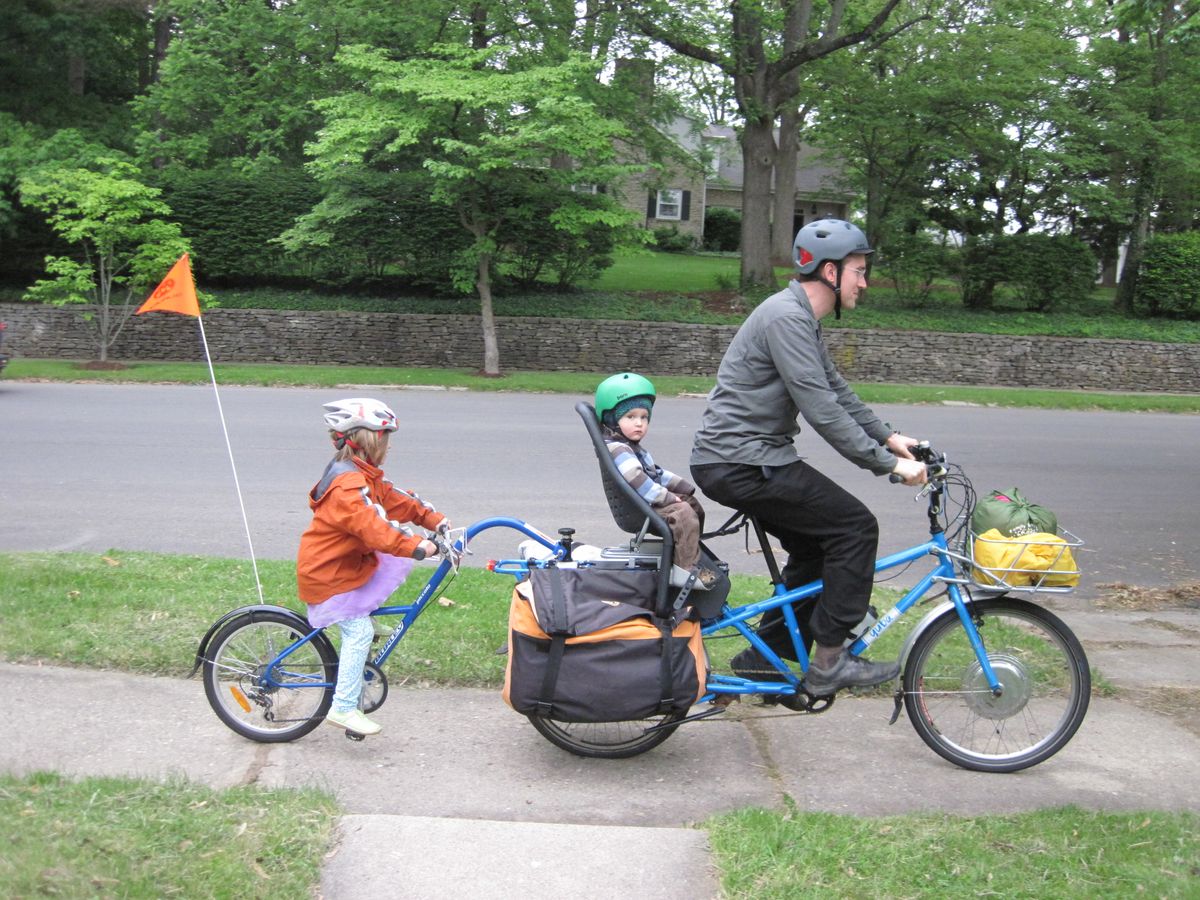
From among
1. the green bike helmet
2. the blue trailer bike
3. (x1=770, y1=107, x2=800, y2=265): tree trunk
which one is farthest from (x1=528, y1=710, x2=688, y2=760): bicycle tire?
(x1=770, y1=107, x2=800, y2=265): tree trunk

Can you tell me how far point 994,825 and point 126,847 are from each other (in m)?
2.79

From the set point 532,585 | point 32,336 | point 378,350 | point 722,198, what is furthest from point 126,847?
point 722,198

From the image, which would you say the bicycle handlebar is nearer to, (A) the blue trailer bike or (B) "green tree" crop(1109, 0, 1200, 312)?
(A) the blue trailer bike

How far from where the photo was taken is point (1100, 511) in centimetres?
1027

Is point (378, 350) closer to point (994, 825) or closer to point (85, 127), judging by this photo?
point (85, 127)

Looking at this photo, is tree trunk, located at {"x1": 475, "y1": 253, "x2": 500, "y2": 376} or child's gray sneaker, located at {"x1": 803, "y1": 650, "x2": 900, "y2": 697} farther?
tree trunk, located at {"x1": 475, "y1": 253, "x2": 500, "y2": 376}

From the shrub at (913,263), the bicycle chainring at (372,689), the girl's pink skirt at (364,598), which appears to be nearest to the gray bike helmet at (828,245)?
the girl's pink skirt at (364,598)

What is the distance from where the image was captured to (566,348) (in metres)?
21.9

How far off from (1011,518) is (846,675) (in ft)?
2.91

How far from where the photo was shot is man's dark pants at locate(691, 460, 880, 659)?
4.47 m

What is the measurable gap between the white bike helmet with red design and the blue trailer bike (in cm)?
54

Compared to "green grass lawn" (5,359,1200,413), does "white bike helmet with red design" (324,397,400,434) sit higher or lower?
higher

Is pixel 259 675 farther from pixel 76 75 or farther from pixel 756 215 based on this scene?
pixel 76 75

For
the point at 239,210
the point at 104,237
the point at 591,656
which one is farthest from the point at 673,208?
the point at 591,656
